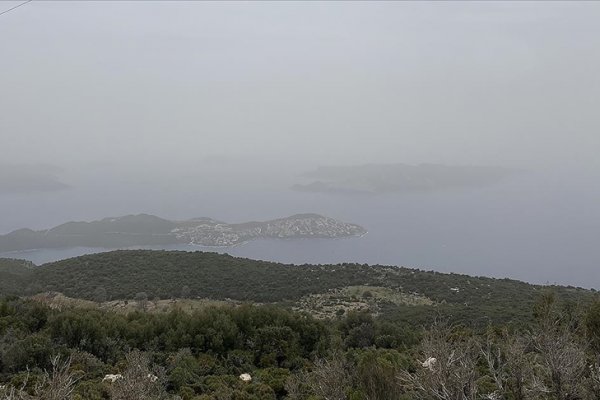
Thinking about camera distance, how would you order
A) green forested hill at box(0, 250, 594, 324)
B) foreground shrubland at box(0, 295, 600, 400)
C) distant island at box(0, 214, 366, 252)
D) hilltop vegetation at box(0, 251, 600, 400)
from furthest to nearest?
distant island at box(0, 214, 366, 252), green forested hill at box(0, 250, 594, 324), hilltop vegetation at box(0, 251, 600, 400), foreground shrubland at box(0, 295, 600, 400)

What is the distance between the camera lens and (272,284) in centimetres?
3281

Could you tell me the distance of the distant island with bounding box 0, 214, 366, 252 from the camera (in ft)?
305

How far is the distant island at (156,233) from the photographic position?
9294 centimetres

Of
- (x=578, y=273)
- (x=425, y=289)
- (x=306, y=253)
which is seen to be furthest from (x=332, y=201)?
(x=425, y=289)

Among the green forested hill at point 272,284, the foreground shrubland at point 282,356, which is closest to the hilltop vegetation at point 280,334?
the foreground shrubland at point 282,356

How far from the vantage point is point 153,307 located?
89.3ft

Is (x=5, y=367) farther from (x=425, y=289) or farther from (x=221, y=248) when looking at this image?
(x=221, y=248)

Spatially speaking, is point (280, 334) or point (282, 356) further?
point (280, 334)

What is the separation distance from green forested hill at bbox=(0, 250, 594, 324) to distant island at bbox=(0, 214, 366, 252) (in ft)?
178

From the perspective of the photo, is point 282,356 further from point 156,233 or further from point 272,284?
point 156,233

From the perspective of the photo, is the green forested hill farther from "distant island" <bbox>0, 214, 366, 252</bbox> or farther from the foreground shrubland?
"distant island" <bbox>0, 214, 366, 252</bbox>

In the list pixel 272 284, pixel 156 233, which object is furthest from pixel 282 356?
pixel 156 233

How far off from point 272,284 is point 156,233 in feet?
242

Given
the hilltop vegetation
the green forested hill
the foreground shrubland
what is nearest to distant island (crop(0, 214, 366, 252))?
the hilltop vegetation
